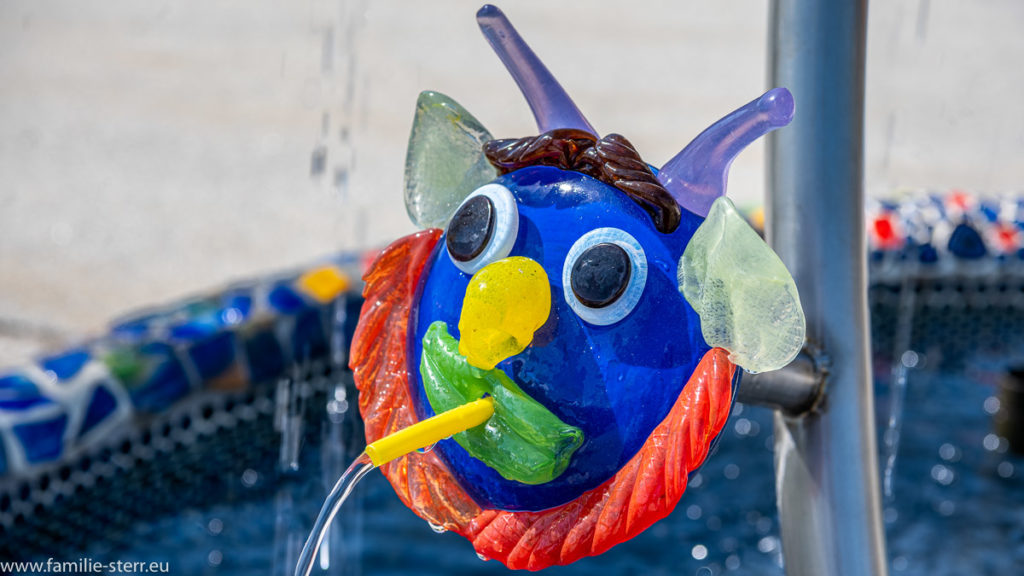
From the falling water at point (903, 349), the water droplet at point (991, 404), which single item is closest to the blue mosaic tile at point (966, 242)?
the falling water at point (903, 349)

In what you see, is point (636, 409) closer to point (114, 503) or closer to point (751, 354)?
point (751, 354)

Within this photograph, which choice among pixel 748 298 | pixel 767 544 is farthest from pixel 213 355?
pixel 748 298

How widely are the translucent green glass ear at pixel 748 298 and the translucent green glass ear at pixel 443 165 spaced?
315 mm

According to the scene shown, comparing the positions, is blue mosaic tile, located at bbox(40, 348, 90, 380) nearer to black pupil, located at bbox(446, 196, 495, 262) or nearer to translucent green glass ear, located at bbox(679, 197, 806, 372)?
black pupil, located at bbox(446, 196, 495, 262)

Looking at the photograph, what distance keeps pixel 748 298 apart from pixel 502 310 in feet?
0.68

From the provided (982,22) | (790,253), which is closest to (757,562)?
(790,253)

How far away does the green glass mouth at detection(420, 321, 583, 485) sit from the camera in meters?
0.92

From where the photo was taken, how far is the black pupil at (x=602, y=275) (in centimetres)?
90

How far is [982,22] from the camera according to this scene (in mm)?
9266

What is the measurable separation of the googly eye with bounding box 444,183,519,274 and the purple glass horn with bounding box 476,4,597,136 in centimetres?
10

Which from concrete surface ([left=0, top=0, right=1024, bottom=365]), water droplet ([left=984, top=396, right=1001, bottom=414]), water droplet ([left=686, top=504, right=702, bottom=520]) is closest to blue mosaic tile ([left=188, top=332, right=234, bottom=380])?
concrete surface ([left=0, top=0, right=1024, bottom=365])

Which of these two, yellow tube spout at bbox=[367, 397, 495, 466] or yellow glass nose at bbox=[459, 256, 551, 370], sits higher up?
yellow glass nose at bbox=[459, 256, 551, 370]

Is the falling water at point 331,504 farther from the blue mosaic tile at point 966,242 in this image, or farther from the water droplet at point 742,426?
the blue mosaic tile at point 966,242

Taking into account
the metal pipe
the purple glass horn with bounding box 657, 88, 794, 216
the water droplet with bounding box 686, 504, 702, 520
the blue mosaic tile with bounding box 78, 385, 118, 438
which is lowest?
the water droplet with bounding box 686, 504, 702, 520
